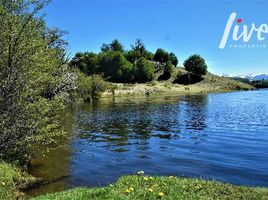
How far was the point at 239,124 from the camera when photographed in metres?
56.0

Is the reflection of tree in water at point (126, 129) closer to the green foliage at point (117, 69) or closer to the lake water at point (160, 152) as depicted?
the lake water at point (160, 152)

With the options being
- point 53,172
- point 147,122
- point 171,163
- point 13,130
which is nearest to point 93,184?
point 53,172

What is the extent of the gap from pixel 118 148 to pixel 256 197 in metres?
22.8

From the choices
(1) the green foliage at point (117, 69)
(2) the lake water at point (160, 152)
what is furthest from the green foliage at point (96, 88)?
(2) the lake water at point (160, 152)

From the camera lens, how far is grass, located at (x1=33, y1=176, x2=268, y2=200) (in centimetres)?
1438

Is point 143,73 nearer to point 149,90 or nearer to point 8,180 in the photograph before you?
point 149,90

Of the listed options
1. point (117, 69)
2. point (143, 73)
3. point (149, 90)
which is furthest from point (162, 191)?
point (117, 69)

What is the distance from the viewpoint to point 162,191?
1501cm

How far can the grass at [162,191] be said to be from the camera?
14383mm

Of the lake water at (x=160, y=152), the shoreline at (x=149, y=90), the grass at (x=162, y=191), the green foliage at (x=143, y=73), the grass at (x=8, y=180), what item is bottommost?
the lake water at (x=160, y=152)

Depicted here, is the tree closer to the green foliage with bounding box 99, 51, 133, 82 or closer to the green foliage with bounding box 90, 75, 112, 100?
the green foliage with bounding box 90, 75, 112, 100

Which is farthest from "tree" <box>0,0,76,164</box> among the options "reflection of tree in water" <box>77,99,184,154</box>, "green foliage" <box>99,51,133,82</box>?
"green foliage" <box>99,51,133,82</box>

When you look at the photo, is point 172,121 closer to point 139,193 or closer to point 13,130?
point 13,130

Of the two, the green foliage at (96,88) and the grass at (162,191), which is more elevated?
the green foliage at (96,88)
